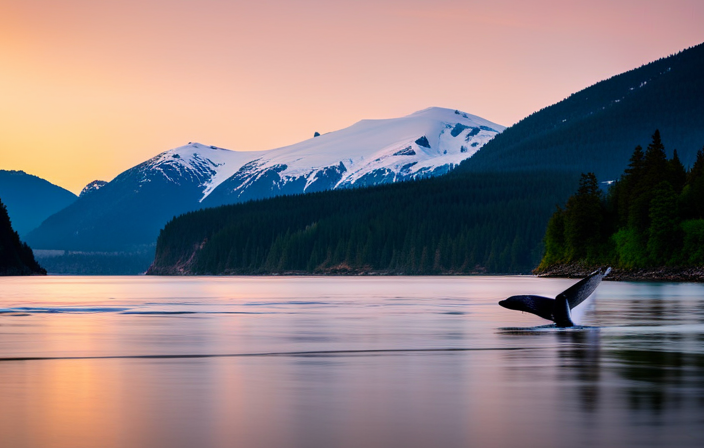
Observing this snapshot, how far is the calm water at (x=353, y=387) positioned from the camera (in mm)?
18625

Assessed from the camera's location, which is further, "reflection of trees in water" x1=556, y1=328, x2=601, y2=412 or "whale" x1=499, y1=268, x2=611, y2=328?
"whale" x1=499, y1=268, x2=611, y2=328

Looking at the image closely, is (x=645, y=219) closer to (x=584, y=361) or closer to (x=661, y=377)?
(x=584, y=361)

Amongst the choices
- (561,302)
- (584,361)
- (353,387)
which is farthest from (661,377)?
(561,302)

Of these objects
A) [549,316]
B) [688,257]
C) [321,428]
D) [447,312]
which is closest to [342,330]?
[549,316]

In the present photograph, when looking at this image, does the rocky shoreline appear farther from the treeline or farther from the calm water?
the calm water

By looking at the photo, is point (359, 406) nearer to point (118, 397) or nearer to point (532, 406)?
point (532, 406)

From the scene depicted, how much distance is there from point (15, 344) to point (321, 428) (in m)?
23.2

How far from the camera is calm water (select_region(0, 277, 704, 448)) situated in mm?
18625

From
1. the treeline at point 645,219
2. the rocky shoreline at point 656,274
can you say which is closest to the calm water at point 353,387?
the rocky shoreline at point 656,274

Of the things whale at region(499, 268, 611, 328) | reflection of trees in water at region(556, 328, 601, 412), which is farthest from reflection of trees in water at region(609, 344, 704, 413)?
whale at region(499, 268, 611, 328)

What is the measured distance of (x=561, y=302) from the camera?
4969 centimetres

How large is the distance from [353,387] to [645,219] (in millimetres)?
145132

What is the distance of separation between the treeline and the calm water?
374 ft

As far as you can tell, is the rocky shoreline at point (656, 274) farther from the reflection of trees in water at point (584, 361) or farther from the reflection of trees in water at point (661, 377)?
the reflection of trees in water at point (661, 377)
